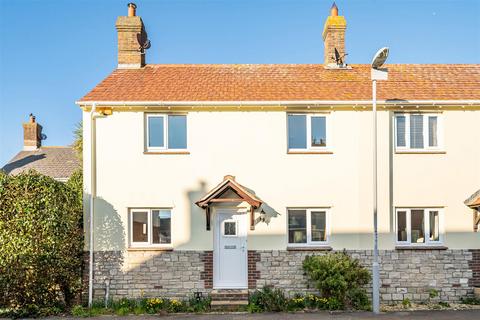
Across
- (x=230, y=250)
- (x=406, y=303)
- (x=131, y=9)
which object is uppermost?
(x=131, y=9)

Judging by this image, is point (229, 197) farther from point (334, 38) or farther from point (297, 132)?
point (334, 38)

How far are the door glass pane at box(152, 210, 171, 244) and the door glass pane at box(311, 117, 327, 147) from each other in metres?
Result: 4.80

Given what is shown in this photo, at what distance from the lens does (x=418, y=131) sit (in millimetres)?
11250

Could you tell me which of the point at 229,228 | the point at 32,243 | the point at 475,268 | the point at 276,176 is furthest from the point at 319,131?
the point at 32,243

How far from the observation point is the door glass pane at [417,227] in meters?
11.0

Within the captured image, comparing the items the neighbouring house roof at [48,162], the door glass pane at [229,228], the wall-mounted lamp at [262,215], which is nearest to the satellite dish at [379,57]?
the wall-mounted lamp at [262,215]

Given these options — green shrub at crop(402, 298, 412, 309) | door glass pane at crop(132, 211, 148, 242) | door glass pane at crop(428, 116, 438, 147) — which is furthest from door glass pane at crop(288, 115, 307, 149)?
green shrub at crop(402, 298, 412, 309)

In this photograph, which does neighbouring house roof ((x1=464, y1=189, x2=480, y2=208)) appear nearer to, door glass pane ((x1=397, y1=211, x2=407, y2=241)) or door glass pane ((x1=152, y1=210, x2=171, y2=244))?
door glass pane ((x1=397, y1=211, x2=407, y2=241))

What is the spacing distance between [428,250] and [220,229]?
5.92 m

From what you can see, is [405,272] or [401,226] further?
[401,226]

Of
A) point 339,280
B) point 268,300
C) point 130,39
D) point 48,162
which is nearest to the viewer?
point 339,280

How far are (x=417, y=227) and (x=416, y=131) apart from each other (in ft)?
9.19

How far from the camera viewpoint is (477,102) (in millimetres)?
10930

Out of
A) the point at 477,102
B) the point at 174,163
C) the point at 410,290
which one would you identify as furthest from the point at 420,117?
the point at 174,163
